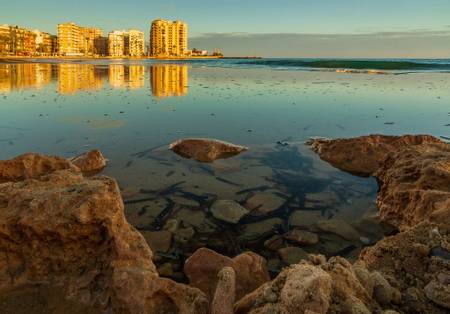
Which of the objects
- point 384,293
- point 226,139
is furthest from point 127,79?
point 384,293

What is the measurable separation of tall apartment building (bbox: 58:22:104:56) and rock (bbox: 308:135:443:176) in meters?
173

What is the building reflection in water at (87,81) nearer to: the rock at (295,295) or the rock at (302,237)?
the rock at (302,237)

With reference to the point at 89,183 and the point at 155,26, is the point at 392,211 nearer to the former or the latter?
the point at 89,183

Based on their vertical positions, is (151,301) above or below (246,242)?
above

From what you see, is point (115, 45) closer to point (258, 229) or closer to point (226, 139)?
point (226, 139)

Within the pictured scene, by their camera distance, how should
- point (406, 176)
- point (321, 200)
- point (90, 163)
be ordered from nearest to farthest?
1. point (406, 176)
2. point (321, 200)
3. point (90, 163)

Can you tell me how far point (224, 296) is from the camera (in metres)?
2.55

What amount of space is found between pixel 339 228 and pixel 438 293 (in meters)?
2.67

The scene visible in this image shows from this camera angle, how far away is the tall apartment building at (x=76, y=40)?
164 metres

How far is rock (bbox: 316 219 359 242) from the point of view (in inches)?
197

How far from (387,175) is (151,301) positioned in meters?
4.91

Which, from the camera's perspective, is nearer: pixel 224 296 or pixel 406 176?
pixel 224 296

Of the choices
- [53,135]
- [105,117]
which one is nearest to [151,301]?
[53,135]

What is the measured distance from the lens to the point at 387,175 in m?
6.23
